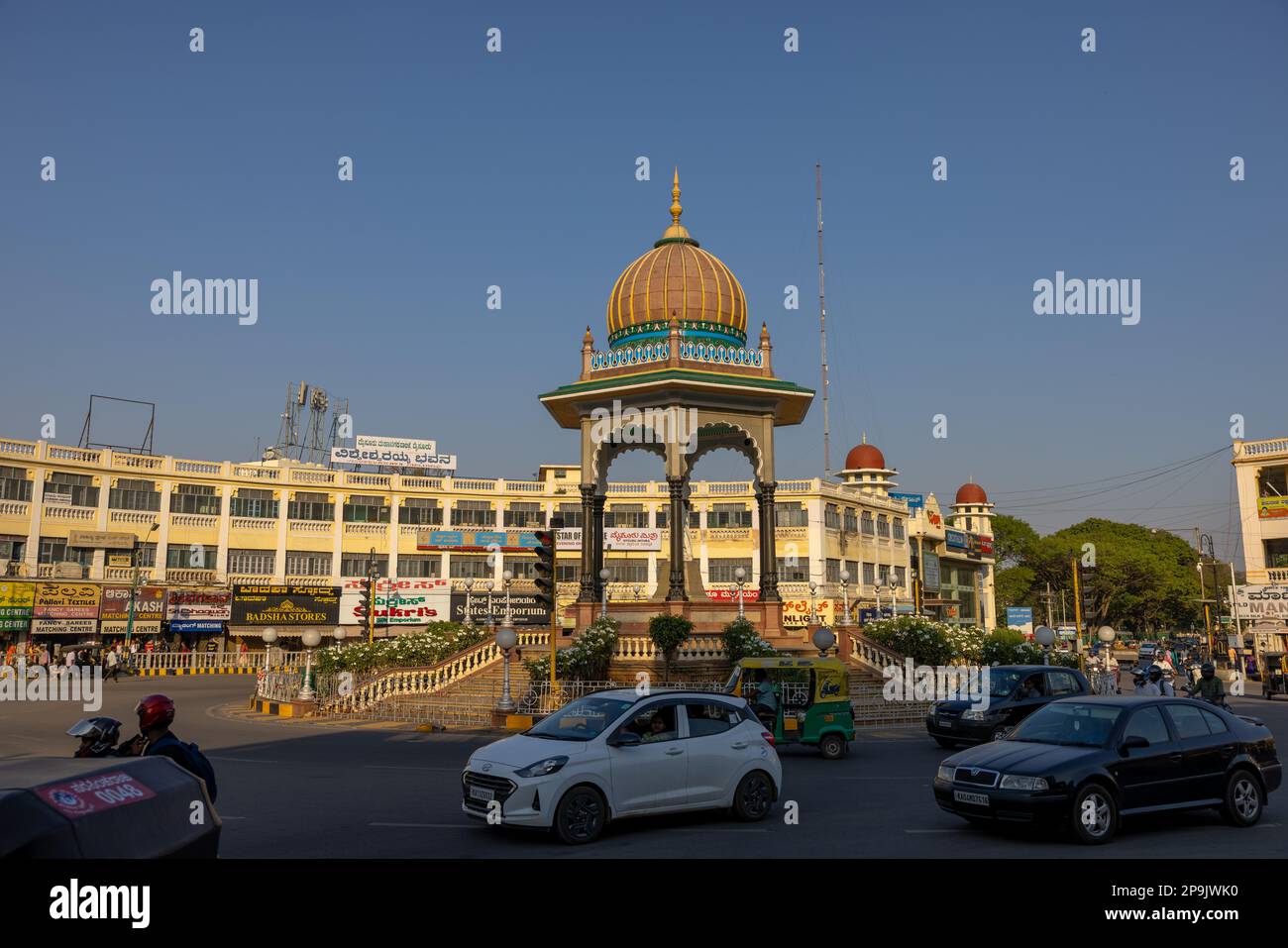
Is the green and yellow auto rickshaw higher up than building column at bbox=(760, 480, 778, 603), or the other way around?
building column at bbox=(760, 480, 778, 603)

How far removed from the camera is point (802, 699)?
17234mm

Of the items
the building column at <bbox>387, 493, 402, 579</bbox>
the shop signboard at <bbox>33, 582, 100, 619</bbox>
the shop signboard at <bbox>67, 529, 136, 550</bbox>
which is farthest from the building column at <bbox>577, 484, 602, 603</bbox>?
the building column at <bbox>387, 493, 402, 579</bbox>

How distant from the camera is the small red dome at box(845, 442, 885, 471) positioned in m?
84.9

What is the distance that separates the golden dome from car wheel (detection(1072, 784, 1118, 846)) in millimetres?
20011

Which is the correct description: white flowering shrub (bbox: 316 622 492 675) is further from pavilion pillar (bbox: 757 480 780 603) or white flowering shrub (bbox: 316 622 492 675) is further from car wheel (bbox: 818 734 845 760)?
car wheel (bbox: 818 734 845 760)

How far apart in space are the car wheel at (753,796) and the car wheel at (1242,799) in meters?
4.86

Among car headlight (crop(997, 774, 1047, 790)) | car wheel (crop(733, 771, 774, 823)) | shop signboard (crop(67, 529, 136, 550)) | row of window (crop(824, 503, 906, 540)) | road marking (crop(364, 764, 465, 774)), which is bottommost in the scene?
road marking (crop(364, 764, 465, 774))

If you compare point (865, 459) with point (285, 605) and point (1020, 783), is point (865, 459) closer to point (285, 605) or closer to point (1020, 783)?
point (285, 605)

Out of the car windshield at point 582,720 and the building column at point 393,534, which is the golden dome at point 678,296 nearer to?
the car windshield at point 582,720

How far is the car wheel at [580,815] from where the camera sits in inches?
372

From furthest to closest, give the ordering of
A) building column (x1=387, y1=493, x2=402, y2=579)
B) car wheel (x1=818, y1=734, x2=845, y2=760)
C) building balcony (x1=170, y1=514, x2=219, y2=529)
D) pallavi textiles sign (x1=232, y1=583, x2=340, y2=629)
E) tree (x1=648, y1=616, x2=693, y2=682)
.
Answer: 1. building column (x1=387, y1=493, x2=402, y2=579)
2. pallavi textiles sign (x1=232, y1=583, x2=340, y2=629)
3. building balcony (x1=170, y1=514, x2=219, y2=529)
4. tree (x1=648, y1=616, x2=693, y2=682)
5. car wheel (x1=818, y1=734, x2=845, y2=760)
